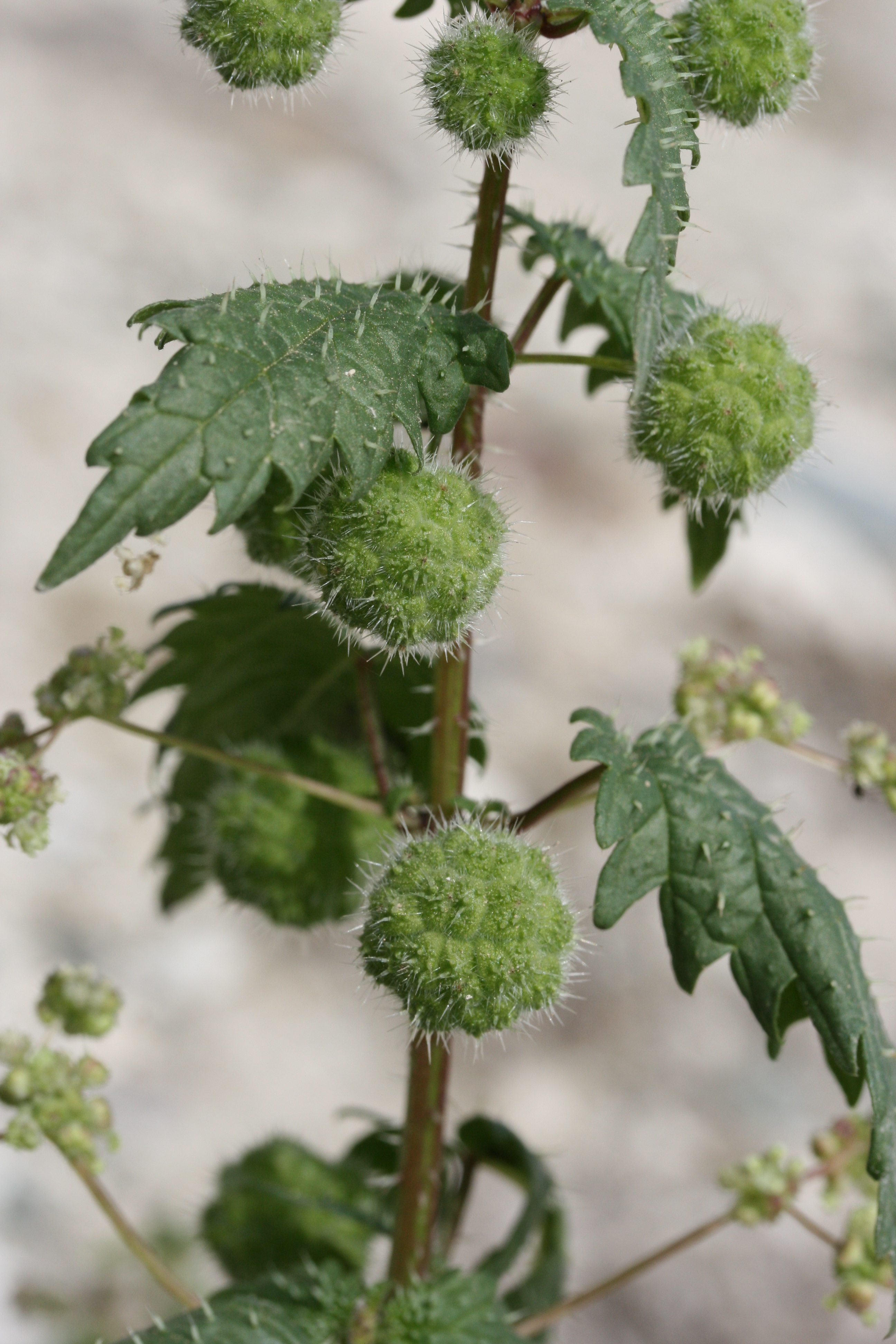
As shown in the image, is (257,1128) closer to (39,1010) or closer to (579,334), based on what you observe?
(39,1010)

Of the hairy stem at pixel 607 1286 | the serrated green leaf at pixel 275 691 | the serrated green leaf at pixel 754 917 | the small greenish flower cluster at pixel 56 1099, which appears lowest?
the small greenish flower cluster at pixel 56 1099

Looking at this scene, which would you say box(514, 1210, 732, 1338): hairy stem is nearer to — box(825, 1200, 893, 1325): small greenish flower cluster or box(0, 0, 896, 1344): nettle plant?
box(0, 0, 896, 1344): nettle plant

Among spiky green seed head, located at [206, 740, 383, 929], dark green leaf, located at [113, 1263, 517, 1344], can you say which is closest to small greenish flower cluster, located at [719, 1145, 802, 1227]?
dark green leaf, located at [113, 1263, 517, 1344]

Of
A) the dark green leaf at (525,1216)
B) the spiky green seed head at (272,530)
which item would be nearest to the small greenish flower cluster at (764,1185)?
the dark green leaf at (525,1216)

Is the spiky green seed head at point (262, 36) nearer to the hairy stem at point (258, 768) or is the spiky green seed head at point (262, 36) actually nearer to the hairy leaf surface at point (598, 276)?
the hairy leaf surface at point (598, 276)

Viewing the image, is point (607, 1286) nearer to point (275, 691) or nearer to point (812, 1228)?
point (812, 1228)
